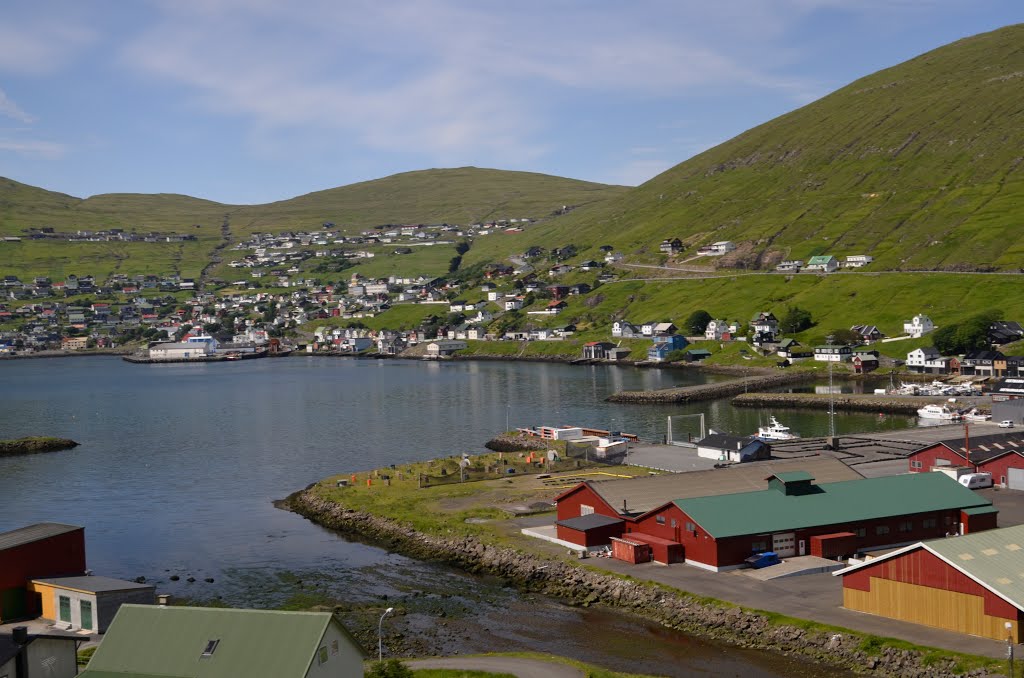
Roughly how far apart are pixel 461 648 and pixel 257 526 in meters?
22.3

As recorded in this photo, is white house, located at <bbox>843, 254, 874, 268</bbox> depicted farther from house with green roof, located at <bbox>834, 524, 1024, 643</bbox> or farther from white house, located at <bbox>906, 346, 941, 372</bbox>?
house with green roof, located at <bbox>834, 524, 1024, 643</bbox>

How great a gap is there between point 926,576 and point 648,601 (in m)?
8.94

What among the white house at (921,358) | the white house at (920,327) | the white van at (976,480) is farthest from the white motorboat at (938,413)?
the white house at (920,327)

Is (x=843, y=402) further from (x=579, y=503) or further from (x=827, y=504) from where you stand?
(x=579, y=503)

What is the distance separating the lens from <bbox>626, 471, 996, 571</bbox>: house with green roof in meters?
36.1

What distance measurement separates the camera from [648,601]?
33188 mm

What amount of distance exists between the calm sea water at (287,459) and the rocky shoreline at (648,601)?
831mm

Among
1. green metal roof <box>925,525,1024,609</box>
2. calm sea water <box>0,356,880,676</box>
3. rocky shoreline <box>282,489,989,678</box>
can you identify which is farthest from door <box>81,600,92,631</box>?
green metal roof <box>925,525,1024,609</box>

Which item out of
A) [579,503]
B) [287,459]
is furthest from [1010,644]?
[287,459]

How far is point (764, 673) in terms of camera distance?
27.3 meters

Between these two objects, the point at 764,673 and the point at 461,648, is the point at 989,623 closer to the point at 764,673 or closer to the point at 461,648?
the point at 764,673

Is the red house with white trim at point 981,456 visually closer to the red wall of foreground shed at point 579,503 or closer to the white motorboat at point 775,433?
the white motorboat at point 775,433

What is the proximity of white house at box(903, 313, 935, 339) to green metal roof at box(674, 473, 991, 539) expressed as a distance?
8729 cm

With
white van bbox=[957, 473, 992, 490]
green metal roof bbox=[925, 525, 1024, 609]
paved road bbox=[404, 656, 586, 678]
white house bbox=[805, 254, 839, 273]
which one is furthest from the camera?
white house bbox=[805, 254, 839, 273]
